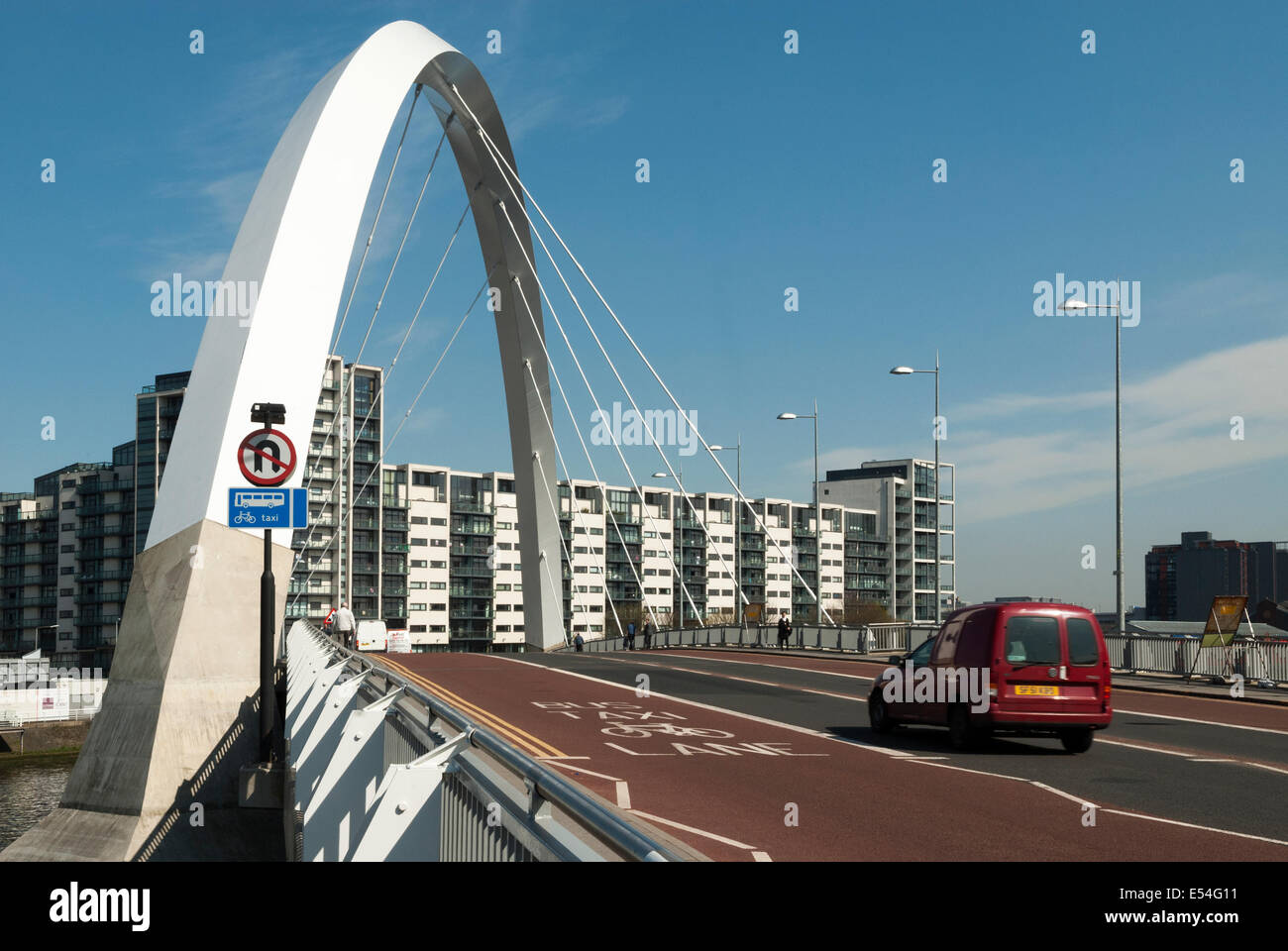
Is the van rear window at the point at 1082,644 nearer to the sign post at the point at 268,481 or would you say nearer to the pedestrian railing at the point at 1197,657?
the sign post at the point at 268,481

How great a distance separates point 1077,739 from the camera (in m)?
15.4

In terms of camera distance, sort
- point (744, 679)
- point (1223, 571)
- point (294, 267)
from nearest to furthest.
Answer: point (294, 267)
point (744, 679)
point (1223, 571)

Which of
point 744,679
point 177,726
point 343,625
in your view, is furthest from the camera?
point 343,625

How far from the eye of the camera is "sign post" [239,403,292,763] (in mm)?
15875

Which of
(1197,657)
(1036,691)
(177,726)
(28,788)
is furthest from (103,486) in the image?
(1036,691)

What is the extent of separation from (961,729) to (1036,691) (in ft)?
3.43

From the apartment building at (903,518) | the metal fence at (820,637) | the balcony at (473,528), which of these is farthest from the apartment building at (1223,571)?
the metal fence at (820,637)

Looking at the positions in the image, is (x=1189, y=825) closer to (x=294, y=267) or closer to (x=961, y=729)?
(x=961, y=729)

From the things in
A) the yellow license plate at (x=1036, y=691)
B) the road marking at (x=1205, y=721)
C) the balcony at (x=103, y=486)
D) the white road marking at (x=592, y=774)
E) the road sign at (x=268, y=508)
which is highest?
the balcony at (x=103, y=486)

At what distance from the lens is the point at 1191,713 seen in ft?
68.8

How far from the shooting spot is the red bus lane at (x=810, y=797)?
8805 mm

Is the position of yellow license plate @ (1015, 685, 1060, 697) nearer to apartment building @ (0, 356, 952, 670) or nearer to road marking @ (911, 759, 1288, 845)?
road marking @ (911, 759, 1288, 845)

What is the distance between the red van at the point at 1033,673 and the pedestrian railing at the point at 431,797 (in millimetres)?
7663
